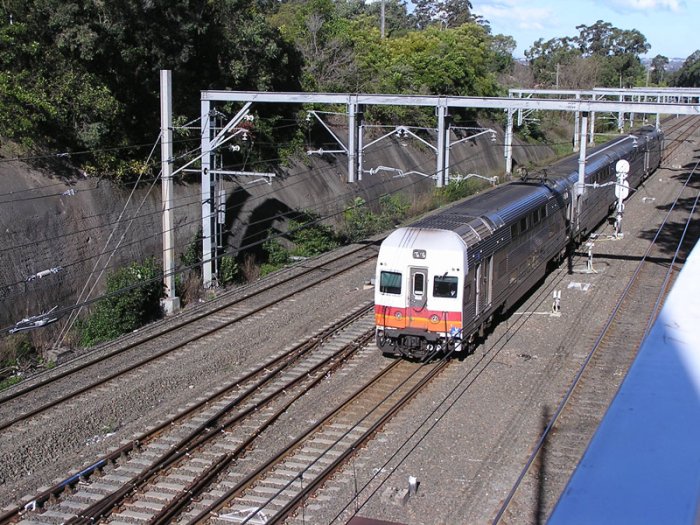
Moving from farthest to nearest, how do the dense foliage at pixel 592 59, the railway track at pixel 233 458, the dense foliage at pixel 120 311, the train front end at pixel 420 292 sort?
the dense foliage at pixel 592 59
the dense foliage at pixel 120 311
the train front end at pixel 420 292
the railway track at pixel 233 458

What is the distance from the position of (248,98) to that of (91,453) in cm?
1155

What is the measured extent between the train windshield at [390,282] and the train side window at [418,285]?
303mm

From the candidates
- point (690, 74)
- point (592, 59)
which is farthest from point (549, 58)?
point (690, 74)

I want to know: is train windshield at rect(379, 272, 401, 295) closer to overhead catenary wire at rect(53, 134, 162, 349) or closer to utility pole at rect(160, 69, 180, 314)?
utility pole at rect(160, 69, 180, 314)

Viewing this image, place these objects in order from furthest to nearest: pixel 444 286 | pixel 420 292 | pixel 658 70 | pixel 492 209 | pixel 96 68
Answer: pixel 658 70 → pixel 96 68 → pixel 492 209 → pixel 420 292 → pixel 444 286

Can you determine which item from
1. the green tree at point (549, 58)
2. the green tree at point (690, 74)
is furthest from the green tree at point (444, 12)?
the green tree at point (690, 74)

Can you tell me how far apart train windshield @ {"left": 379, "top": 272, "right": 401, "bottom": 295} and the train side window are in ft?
0.99

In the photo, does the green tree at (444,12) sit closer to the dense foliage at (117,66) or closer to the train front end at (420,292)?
the dense foliage at (117,66)

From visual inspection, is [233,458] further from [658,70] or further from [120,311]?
[658,70]

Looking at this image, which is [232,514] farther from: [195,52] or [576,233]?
[195,52]

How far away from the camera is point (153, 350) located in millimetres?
16938

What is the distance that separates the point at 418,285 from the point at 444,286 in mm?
543

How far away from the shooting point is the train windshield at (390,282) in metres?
15.1

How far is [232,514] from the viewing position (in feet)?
33.6
